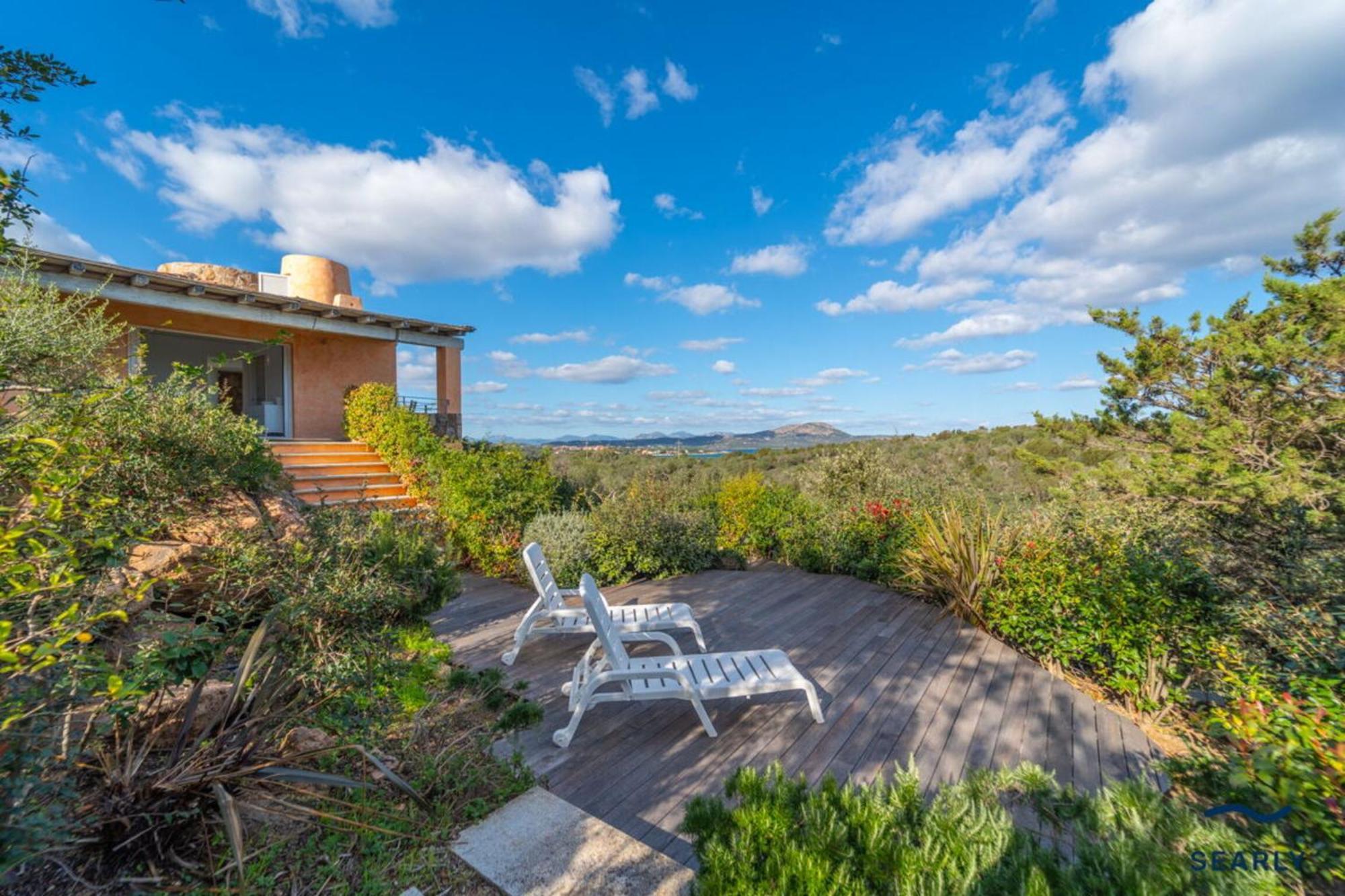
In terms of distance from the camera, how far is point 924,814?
166 centimetres

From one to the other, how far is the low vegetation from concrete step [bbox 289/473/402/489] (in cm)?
413

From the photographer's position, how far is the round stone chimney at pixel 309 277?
44.0 feet

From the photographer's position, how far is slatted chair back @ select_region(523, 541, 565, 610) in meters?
4.32

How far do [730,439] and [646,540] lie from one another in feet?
55.0

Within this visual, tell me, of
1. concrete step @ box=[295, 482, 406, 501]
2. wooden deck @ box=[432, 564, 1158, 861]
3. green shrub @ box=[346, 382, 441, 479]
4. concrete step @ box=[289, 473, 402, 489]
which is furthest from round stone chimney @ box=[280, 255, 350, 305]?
wooden deck @ box=[432, 564, 1158, 861]

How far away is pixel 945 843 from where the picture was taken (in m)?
1.47

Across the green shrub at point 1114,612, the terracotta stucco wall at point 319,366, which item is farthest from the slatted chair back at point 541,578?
the terracotta stucco wall at point 319,366

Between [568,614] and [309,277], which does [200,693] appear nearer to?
[568,614]

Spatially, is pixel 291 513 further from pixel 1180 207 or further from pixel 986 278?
pixel 986 278

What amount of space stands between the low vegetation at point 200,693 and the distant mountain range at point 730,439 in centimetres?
1275

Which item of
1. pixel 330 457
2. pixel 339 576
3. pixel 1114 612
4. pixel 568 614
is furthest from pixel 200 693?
pixel 330 457

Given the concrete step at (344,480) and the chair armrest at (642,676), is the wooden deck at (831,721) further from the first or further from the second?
the concrete step at (344,480)

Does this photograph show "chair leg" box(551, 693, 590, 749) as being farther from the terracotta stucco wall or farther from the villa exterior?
the terracotta stucco wall

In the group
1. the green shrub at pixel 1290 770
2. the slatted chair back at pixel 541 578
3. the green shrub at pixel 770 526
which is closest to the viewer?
the green shrub at pixel 1290 770
